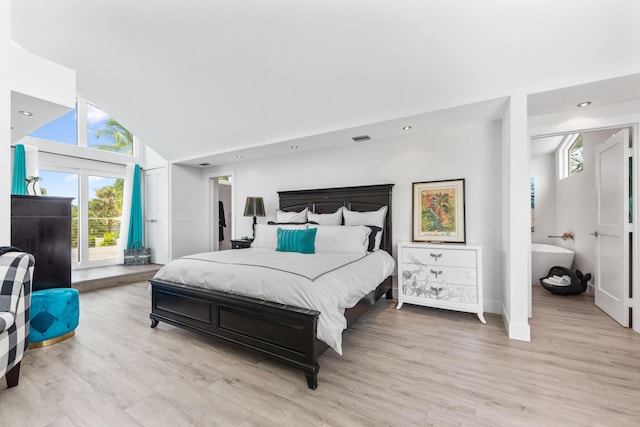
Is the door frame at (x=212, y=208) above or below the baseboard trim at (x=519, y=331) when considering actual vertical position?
above

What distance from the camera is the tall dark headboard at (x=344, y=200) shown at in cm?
381

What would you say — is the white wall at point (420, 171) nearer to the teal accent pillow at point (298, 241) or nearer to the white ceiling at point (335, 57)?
the white ceiling at point (335, 57)

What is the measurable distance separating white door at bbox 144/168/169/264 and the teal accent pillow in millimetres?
3466

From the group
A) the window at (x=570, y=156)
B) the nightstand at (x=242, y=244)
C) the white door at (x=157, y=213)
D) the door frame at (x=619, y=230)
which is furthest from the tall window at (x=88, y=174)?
the window at (x=570, y=156)

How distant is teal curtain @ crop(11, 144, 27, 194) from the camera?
3987mm

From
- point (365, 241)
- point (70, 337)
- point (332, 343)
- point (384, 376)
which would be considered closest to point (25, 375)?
point (70, 337)

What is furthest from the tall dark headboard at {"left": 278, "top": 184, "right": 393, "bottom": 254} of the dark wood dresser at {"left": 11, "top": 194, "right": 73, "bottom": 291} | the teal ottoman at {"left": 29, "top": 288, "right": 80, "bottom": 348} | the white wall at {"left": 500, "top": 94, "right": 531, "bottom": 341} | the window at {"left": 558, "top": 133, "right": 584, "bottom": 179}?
the window at {"left": 558, "top": 133, "right": 584, "bottom": 179}

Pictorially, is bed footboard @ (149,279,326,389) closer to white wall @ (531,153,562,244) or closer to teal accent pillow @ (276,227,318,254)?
teal accent pillow @ (276,227,318,254)

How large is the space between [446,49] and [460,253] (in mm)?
1990

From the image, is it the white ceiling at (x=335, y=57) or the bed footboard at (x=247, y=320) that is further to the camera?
the white ceiling at (x=335, y=57)

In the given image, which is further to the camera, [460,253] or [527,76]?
[460,253]

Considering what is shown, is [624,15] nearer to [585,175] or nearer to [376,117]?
[376,117]

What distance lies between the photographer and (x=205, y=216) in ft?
20.0

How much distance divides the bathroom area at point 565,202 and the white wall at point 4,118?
5.79 meters
